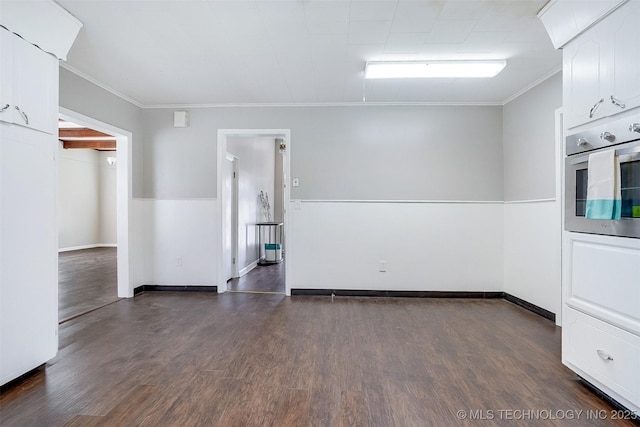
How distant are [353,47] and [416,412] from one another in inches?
105

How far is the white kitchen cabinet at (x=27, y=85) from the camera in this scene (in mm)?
1884

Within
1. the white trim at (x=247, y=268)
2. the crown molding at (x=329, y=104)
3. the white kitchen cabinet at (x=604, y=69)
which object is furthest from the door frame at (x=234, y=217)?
Answer: the white kitchen cabinet at (x=604, y=69)

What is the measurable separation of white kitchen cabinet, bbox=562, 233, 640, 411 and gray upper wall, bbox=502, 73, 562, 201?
1.43 m

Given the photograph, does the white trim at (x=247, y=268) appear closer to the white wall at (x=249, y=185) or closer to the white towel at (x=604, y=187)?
the white wall at (x=249, y=185)

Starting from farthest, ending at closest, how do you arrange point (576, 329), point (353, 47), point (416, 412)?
point (353, 47) < point (576, 329) < point (416, 412)

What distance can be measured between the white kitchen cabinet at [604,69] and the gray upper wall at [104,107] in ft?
13.6

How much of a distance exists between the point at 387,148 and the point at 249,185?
2943mm

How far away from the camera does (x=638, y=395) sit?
62.4 inches

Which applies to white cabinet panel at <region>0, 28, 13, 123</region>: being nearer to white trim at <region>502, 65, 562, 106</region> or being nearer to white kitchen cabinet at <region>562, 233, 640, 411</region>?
white kitchen cabinet at <region>562, 233, 640, 411</region>

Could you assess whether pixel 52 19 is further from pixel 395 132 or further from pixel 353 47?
pixel 395 132

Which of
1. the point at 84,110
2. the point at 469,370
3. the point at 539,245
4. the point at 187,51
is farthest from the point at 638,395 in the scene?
the point at 84,110

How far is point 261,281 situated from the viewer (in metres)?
4.94

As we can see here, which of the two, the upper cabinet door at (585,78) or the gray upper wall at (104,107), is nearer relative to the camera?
the upper cabinet door at (585,78)

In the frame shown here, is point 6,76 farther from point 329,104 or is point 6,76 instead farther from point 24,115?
point 329,104
